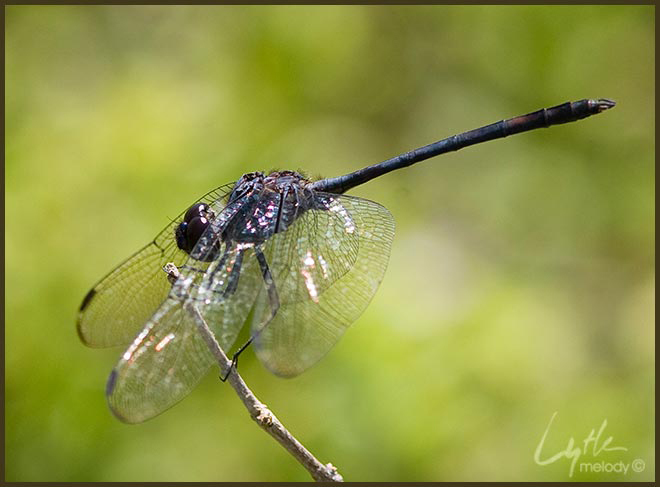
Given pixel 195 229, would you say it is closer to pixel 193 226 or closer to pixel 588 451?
pixel 193 226

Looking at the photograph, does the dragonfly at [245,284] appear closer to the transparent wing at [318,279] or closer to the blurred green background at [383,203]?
the transparent wing at [318,279]

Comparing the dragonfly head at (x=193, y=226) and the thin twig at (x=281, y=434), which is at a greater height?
the dragonfly head at (x=193, y=226)

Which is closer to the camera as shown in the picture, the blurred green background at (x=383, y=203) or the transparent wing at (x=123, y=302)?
the transparent wing at (x=123, y=302)

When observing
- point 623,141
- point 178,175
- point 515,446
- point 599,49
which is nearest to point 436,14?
point 599,49

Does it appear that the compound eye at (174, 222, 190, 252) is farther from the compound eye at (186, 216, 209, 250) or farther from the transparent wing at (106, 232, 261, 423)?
the transparent wing at (106, 232, 261, 423)

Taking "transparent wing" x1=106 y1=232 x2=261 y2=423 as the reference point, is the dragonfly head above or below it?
above

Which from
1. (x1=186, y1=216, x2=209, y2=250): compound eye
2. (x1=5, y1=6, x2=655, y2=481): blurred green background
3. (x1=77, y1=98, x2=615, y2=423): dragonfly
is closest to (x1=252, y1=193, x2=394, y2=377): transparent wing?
(x1=77, y1=98, x2=615, y2=423): dragonfly

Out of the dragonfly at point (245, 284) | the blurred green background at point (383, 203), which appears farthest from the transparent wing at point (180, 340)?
the blurred green background at point (383, 203)
